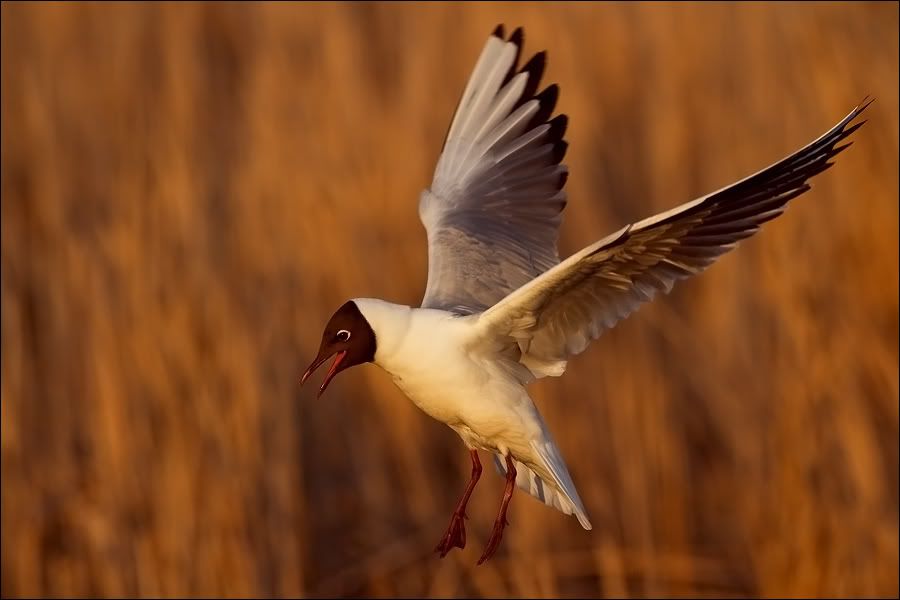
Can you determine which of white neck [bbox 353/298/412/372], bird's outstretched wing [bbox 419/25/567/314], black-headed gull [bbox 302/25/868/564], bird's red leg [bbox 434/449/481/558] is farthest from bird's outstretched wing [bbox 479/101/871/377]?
bird's outstretched wing [bbox 419/25/567/314]

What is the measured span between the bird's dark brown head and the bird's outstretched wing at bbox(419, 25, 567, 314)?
0.54 meters

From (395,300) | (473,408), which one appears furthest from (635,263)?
(395,300)

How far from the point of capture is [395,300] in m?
4.23

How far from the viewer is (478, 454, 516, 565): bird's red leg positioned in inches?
78.5

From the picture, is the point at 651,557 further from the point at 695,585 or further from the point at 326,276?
the point at 326,276

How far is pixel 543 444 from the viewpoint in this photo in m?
2.20

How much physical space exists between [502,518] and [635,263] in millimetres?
405

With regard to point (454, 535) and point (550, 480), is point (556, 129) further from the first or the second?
point (454, 535)

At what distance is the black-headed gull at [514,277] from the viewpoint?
78.1 inches

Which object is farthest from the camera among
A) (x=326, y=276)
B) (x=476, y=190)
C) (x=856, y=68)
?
(x=326, y=276)

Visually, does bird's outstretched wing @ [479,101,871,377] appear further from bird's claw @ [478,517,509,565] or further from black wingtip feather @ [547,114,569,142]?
black wingtip feather @ [547,114,569,142]

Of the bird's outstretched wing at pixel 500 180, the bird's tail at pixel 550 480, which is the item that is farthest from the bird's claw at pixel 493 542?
the bird's outstretched wing at pixel 500 180

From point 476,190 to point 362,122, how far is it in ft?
5.93

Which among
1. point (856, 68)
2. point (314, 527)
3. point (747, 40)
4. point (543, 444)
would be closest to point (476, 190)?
point (543, 444)
